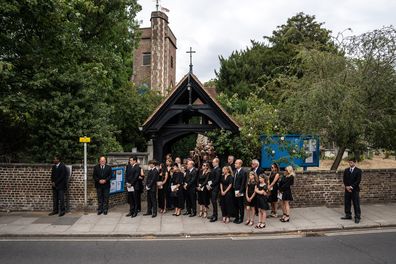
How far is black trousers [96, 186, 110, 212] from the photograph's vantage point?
42.6ft

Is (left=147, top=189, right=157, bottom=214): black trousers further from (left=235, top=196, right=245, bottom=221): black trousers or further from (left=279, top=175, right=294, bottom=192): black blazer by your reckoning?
(left=279, top=175, right=294, bottom=192): black blazer

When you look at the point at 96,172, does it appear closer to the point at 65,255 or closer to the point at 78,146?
the point at 78,146

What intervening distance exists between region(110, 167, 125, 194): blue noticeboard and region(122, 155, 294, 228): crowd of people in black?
3.76 feet

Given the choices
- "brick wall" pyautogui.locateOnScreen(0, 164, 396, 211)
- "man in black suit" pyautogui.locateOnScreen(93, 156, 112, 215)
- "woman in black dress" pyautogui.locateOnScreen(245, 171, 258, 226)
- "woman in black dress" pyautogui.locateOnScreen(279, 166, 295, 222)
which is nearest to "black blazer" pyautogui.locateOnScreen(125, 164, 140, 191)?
"man in black suit" pyautogui.locateOnScreen(93, 156, 112, 215)

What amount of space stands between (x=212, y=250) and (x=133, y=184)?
4730 millimetres

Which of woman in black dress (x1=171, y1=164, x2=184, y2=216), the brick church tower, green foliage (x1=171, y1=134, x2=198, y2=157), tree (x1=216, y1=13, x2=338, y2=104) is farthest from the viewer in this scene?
the brick church tower

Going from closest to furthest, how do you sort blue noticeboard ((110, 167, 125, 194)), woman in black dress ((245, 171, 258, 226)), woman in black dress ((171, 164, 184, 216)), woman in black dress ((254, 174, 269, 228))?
woman in black dress ((254, 174, 269, 228)), woman in black dress ((245, 171, 258, 226)), woman in black dress ((171, 164, 184, 216)), blue noticeboard ((110, 167, 125, 194))

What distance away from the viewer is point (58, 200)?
42.7 ft

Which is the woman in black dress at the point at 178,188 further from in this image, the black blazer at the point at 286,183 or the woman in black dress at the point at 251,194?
the black blazer at the point at 286,183

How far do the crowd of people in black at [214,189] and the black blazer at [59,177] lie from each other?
152 centimetres

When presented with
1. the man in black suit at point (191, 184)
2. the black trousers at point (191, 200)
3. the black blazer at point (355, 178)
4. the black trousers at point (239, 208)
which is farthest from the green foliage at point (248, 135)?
the black blazer at point (355, 178)

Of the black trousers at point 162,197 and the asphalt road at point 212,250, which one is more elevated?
the black trousers at point 162,197

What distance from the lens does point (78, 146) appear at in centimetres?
1496

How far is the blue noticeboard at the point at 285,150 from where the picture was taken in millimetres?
15055
